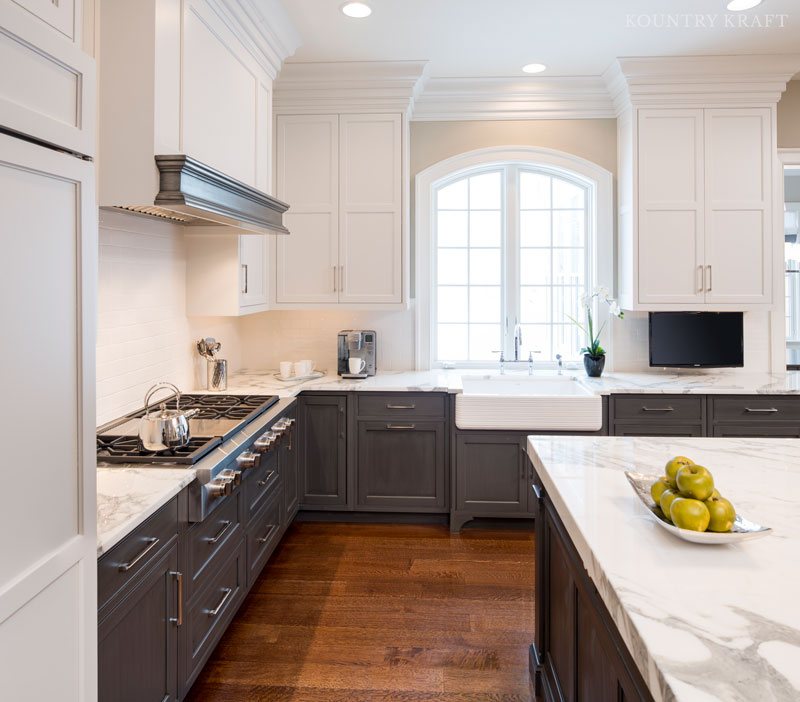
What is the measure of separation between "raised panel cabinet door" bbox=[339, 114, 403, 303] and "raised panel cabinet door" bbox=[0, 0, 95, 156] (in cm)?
289

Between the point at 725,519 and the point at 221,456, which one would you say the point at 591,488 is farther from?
the point at 221,456

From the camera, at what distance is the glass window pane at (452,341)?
15.3 ft

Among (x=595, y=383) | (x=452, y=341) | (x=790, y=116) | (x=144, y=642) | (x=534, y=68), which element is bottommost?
(x=144, y=642)

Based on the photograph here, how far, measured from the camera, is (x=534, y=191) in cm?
458

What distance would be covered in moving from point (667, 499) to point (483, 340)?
3234 millimetres

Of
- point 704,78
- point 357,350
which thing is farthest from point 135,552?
point 704,78

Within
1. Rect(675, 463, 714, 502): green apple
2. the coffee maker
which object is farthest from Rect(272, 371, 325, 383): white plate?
Rect(675, 463, 714, 502): green apple

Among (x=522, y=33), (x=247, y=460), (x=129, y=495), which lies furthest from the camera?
(x=522, y=33)

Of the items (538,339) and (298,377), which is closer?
(298,377)

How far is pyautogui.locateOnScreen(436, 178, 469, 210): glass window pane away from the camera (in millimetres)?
4602

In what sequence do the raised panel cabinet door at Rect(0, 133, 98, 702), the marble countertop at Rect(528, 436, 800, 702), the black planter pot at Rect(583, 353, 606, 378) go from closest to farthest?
the marble countertop at Rect(528, 436, 800, 702)
the raised panel cabinet door at Rect(0, 133, 98, 702)
the black planter pot at Rect(583, 353, 606, 378)

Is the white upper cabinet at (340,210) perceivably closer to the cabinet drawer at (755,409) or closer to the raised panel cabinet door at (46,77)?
the cabinet drawer at (755,409)

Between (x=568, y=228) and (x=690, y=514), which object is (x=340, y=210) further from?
(x=690, y=514)

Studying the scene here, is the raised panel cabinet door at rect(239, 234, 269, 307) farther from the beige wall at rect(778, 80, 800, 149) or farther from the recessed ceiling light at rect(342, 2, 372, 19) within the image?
the beige wall at rect(778, 80, 800, 149)
